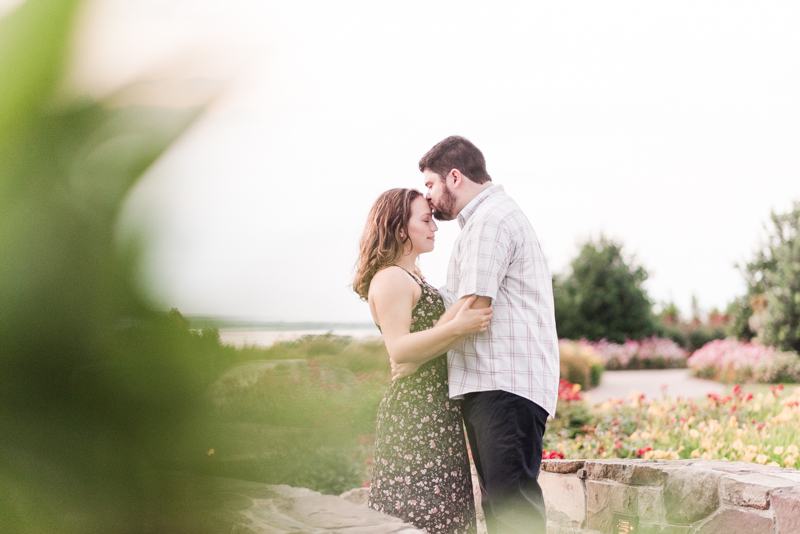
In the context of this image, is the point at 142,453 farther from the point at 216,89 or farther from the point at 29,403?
the point at 216,89

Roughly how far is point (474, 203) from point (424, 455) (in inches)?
39.3

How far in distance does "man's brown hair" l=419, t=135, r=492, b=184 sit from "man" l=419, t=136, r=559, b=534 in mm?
146

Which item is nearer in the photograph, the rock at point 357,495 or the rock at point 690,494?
the rock at point 690,494

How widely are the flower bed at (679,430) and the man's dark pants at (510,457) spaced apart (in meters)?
2.32

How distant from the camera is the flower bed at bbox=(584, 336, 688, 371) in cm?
1662

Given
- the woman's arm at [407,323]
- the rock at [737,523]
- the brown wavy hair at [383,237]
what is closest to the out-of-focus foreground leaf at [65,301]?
the woman's arm at [407,323]

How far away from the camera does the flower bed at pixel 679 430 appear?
4734mm

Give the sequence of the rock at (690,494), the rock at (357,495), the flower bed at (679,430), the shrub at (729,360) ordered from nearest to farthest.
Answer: the rock at (690,494) → the rock at (357,495) → the flower bed at (679,430) → the shrub at (729,360)

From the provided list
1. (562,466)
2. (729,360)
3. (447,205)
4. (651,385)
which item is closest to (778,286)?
(729,360)

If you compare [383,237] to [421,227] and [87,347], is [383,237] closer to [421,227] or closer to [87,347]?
[421,227]

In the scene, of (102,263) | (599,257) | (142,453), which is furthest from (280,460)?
(599,257)

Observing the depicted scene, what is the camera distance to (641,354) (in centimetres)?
1703

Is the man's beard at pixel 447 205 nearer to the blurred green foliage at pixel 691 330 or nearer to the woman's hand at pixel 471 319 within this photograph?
the woman's hand at pixel 471 319

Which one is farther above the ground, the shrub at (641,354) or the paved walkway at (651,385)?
the shrub at (641,354)
